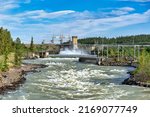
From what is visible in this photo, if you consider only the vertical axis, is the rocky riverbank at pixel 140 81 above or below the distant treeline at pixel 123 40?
below

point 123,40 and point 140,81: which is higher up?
point 123,40

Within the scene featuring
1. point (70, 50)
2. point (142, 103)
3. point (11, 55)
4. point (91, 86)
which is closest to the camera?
point (142, 103)

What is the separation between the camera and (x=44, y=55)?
69312mm

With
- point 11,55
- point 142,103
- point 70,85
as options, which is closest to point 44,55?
point 11,55

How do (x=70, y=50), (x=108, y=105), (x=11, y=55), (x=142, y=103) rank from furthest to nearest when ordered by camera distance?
(x=70, y=50) < (x=11, y=55) < (x=142, y=103) < (x=108, y=105)

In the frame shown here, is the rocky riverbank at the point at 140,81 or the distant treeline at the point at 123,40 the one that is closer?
the rocky riverbank at the point at 140,81

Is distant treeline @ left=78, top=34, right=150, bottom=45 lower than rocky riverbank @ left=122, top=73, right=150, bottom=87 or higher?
higher

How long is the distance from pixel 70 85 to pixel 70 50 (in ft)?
228

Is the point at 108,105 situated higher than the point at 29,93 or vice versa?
the point at 108,105

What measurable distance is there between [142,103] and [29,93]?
12.1 meters

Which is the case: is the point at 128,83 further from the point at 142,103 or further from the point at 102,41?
the point at 102,41

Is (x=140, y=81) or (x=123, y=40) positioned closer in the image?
(x=140, y=81)

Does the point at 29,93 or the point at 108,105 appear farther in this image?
the point at 29,93

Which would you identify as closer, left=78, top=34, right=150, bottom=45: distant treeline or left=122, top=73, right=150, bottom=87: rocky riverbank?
left=122, top=73, right=150, bottom=87: rocky riverbank
